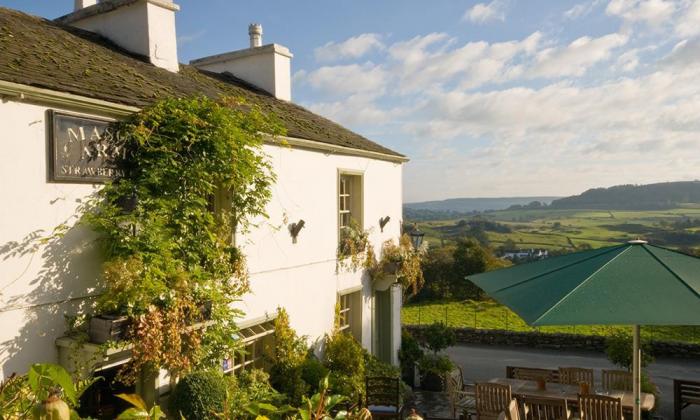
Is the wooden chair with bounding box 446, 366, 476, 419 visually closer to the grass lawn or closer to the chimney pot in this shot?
the chimney pot

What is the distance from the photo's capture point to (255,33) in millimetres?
14164

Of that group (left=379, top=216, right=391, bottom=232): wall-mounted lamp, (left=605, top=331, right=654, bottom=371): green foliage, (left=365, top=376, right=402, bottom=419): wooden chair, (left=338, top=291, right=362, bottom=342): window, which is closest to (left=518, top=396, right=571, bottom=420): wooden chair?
(left=365, top=376, right=402, bottom=419): wooden chair

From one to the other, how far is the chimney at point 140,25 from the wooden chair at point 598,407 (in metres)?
9.50

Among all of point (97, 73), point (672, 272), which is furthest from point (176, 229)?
point (672, 272)

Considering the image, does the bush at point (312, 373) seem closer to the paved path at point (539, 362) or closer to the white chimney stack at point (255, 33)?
the paved path at point (539, 362)

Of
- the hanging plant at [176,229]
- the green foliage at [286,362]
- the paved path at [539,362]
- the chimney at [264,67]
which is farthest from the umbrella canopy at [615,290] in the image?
the paved path at [539,362]

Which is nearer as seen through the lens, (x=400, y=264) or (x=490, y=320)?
(x=400, y=264)

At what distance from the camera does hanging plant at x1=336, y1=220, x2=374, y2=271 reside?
1166 centimetres

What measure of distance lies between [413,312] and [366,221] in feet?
61.8

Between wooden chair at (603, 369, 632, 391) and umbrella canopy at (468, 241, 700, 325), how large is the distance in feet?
15.6

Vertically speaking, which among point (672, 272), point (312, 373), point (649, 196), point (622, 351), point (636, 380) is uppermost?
point (649, 196)

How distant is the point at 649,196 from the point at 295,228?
437ft

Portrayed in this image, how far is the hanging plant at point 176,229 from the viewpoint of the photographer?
19.7ft

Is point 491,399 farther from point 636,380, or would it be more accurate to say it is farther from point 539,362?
point 539,362
